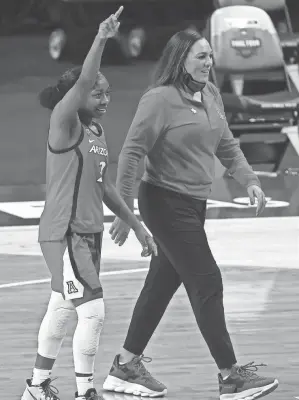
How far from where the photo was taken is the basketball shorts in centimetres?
538

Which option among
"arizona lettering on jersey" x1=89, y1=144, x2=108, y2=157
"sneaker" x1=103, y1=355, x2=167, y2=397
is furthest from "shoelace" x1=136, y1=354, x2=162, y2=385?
"arizona lettering on jersey" x1=89, y1=144, x2=108, y2=157

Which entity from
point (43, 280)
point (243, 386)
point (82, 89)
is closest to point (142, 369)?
point (243, 386)

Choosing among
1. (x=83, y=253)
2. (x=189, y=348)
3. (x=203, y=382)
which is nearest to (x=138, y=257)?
(x=189, y=348)

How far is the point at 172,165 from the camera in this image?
5664mm

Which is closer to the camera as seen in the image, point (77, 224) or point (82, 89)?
point (82, 89)

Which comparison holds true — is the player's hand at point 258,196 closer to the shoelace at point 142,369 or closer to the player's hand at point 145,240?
the player's hand at point 145,240

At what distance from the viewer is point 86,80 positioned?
5.20 meters

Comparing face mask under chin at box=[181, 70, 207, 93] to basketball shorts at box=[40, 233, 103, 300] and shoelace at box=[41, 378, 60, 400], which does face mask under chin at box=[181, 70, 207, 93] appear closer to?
basketball shorts at box=[40, 233, 103, 300]

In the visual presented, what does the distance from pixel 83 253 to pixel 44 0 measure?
39.7 feet

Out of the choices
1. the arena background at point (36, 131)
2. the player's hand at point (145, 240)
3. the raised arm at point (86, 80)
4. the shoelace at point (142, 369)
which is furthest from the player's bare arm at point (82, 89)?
the arena background at point (36, 131)

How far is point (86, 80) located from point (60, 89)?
0.29m

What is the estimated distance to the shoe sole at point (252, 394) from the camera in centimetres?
562

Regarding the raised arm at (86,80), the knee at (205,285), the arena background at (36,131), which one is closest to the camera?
the raised arm at (86,80)

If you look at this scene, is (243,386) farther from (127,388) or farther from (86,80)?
(86,80)
